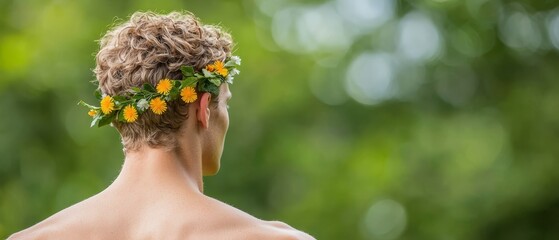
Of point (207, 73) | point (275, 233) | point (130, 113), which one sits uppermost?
point (207, 73)

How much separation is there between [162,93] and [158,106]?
44 millimetres

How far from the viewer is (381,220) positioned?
731 inches

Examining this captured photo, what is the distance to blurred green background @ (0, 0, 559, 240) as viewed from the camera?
1761 centimetres

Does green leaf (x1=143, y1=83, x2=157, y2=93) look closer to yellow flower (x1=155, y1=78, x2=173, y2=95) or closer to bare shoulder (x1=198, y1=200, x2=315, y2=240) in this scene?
yellow flower (x1=155, y1=78, x2=173, y2=95)

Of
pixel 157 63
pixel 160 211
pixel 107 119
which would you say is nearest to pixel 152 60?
pixel 157 63

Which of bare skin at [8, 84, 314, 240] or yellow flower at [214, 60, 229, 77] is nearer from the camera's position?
bare skin at [8, 84, 314, 240]

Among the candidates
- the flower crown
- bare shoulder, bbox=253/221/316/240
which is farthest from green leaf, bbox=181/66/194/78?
bare shoulder, bbox=253/221/316/240

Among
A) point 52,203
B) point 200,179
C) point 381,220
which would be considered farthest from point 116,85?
point 381,220

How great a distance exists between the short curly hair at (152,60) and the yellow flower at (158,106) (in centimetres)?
2

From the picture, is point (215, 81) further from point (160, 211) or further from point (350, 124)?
point (350, 124)

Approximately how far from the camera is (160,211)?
434 cm

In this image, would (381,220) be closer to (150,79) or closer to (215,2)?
(215,2)

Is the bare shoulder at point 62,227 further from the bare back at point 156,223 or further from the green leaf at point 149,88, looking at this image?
the green leaf at point 149,88

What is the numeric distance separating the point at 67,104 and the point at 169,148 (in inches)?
537
